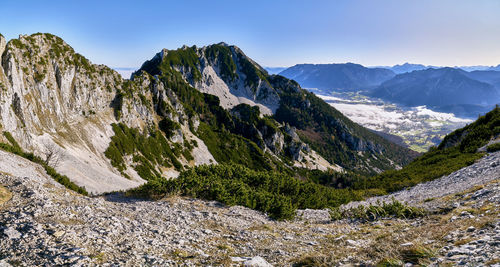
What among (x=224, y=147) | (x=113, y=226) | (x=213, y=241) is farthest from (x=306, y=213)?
(x=224, y=147)

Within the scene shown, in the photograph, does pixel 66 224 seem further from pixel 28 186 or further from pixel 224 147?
pixel 224 147

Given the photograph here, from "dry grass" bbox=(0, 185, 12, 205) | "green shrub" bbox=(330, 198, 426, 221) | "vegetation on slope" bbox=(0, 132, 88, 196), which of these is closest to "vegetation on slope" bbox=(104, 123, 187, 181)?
"vegetation on slope" bbox=(0, 132, 88, 196)

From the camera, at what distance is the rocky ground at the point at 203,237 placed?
8.66m

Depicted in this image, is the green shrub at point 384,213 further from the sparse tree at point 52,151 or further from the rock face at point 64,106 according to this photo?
the sparse tree at point 52,151

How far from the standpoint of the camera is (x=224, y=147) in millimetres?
165375

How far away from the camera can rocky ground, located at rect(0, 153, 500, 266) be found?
28.4 feet

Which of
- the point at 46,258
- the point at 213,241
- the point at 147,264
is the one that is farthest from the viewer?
the point at 213,241

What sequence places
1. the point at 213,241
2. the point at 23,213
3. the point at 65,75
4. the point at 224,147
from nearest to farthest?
the point at 23,213 < the point at 213,241 < the point at 65,75 < the point at 224,147

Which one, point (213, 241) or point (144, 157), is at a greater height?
point (213, 241)

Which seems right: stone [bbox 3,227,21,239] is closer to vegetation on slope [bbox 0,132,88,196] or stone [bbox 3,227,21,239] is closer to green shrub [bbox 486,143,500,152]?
vegetation on slope [bbox 0,132,88,196]

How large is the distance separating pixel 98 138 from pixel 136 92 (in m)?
44.9

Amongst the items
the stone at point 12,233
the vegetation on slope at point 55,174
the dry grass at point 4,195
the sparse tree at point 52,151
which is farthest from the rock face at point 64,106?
the stone at point 12,233

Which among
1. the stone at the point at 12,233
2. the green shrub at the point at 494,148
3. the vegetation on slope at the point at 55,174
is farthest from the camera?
the green shrub at the point at 494,148

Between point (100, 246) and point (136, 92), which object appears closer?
point (100, 246)
